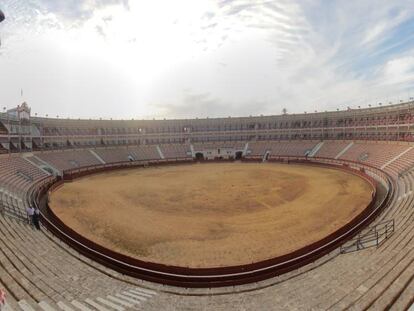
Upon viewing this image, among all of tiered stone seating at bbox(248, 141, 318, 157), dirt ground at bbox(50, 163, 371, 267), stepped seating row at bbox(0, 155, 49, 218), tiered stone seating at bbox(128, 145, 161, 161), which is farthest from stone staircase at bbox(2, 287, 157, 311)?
tiered stone seating at bbox(248, 141, 318, 157)

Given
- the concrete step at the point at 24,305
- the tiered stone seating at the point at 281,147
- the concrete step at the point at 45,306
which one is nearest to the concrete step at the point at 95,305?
the concrete step at the point at 45,306

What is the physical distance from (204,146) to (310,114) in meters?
30.2

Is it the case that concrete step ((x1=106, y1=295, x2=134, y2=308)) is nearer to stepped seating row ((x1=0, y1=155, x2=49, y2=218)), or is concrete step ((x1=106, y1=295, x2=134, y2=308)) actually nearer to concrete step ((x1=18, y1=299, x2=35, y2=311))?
concrete step ((x1=18, y1=299, x2=35, y2=311))

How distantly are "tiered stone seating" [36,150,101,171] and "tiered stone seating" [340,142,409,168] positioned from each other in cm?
5247

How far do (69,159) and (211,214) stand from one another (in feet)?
133

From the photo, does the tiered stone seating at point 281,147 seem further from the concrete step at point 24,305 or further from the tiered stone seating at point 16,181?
the concrete step at point 24,305

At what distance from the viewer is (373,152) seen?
48.2 m

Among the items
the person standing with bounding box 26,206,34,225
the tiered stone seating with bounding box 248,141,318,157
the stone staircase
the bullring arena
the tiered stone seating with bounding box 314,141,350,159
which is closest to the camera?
the stone staircase

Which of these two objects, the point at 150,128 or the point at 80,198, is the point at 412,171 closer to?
the point at 80,198

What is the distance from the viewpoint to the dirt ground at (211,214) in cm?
1731

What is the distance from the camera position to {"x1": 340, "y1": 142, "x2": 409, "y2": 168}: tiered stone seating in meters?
42.6

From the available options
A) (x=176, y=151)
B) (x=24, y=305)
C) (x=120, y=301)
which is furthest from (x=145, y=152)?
(x=24, y=305)

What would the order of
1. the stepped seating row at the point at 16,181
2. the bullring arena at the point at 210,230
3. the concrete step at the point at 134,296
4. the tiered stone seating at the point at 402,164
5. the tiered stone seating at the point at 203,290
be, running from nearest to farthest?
the tiered stone seating at the point at 203,290 < the bullring arena at the point at 210,230 < the concrete step at the point at 134,296 < the stepped seating row at the point at 16,181 < the tiered stone seating at the point at 402,164

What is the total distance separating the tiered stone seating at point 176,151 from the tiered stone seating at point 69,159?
18.5 metres
